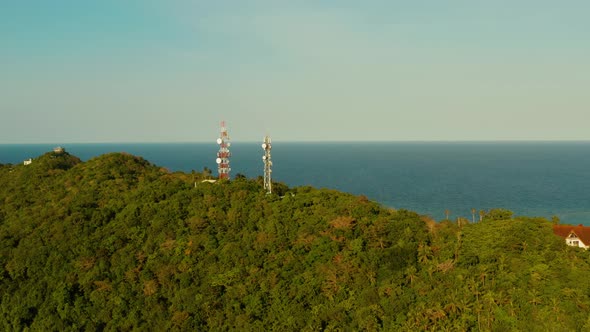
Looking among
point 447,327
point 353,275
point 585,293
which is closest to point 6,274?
point 353,275

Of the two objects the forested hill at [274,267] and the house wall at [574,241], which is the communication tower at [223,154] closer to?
the forested hill at [274,267]

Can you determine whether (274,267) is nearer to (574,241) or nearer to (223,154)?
(223,154)

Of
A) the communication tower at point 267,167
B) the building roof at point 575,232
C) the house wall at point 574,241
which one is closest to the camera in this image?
the house wall at point 574,241

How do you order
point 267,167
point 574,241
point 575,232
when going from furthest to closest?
point 267,167
point 575,232
point 574,241

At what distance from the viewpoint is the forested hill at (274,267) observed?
1892 inches

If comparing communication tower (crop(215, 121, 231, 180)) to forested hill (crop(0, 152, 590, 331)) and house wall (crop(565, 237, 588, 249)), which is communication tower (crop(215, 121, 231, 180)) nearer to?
forested hill (crop(0, 152, 590, 331))

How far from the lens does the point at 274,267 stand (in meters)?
56.4

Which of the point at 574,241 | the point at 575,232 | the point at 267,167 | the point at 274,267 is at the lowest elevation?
the point at 274,267

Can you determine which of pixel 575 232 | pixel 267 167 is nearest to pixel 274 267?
pixel 267 167

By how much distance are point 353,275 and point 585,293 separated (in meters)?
25.0

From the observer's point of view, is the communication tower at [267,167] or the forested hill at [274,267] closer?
the forested hill at [274,267]

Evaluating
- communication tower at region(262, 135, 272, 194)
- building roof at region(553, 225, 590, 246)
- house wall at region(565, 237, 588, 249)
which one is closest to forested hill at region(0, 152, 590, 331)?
communication tower at region(262, 135, 272, 194)

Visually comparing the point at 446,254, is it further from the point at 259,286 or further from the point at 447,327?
the point at 259,286

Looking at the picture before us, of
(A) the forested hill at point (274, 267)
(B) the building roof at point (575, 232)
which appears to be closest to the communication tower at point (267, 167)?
(A) the forested hill at point (274, 267)
